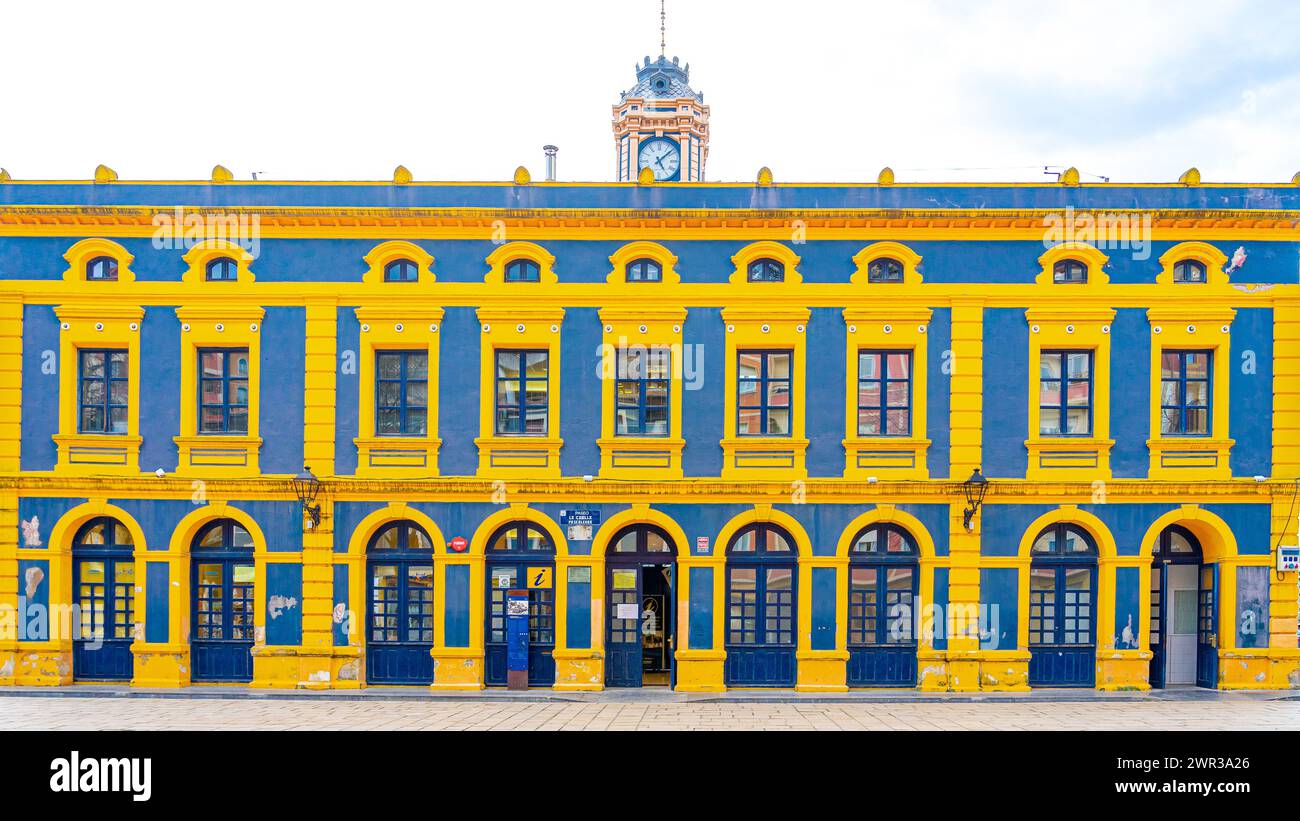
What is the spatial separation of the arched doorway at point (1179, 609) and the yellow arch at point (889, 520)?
491 centimetres

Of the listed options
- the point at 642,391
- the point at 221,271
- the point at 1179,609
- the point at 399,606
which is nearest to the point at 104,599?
the point at 399,606

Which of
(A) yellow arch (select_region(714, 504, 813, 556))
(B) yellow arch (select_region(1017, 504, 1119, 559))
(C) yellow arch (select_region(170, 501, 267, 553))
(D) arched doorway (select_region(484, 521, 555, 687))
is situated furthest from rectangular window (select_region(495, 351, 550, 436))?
(B) yellow arch (select_region(1017, 504, 1119, 559))

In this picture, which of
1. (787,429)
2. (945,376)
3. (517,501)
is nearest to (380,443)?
(517,501)

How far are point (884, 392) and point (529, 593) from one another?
842 centimetres

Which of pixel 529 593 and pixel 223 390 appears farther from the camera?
pixel 223 390

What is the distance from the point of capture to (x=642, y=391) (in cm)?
1773

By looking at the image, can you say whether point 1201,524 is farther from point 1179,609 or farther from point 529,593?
point 529,593

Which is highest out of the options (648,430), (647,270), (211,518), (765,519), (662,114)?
(662,114)

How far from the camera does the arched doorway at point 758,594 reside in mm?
17406

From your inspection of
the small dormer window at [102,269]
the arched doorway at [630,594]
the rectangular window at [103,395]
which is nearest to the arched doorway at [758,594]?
the arched doorway at [630,594]

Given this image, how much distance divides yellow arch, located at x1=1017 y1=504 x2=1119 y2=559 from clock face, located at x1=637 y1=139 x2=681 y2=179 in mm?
16483

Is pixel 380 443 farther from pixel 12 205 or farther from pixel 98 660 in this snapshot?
pixel 12 205

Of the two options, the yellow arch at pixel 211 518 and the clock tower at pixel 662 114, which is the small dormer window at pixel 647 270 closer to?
the yellow arch at pixel 211 518

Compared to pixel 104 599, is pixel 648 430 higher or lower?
higher
